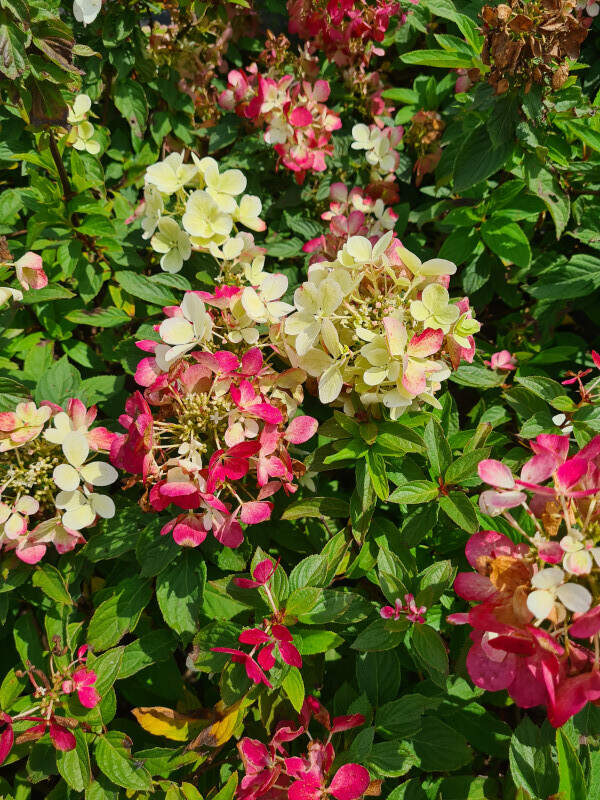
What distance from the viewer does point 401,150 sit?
2043mm

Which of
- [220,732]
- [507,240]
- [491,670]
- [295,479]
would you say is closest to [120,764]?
[220,732]

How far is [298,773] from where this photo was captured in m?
1.05

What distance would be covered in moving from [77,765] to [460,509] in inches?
34.8

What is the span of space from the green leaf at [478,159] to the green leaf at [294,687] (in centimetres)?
112

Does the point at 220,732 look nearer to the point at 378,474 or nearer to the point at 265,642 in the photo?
the point at 265,642

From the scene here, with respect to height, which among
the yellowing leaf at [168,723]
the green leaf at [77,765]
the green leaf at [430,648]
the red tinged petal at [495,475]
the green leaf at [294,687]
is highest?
the red tinged petal at [495,475]

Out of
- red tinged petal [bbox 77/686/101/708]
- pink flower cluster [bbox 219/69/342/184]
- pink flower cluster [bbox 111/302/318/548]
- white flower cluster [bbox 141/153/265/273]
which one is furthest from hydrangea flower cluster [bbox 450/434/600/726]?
pink flower cluster [bbox 219/69/342/184]

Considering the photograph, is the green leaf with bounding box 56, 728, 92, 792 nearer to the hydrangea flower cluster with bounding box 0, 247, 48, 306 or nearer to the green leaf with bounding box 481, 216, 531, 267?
the hydrangea flower cluster with bounding box 0, 247, 48, 306

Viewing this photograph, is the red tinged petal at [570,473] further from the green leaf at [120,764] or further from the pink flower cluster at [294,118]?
the pink flower cluster at [294,118]

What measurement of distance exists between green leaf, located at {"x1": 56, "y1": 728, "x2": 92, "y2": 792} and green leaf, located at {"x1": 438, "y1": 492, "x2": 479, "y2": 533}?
2.72ft

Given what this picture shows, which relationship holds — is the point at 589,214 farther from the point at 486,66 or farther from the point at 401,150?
the point at 401,150

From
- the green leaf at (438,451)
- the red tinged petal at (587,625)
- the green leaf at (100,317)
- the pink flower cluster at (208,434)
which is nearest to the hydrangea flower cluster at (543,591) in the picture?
the red tinged petal at (587,625)

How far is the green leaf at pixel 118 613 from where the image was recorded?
1248 mm

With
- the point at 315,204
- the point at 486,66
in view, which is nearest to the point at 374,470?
the point at 486,66
